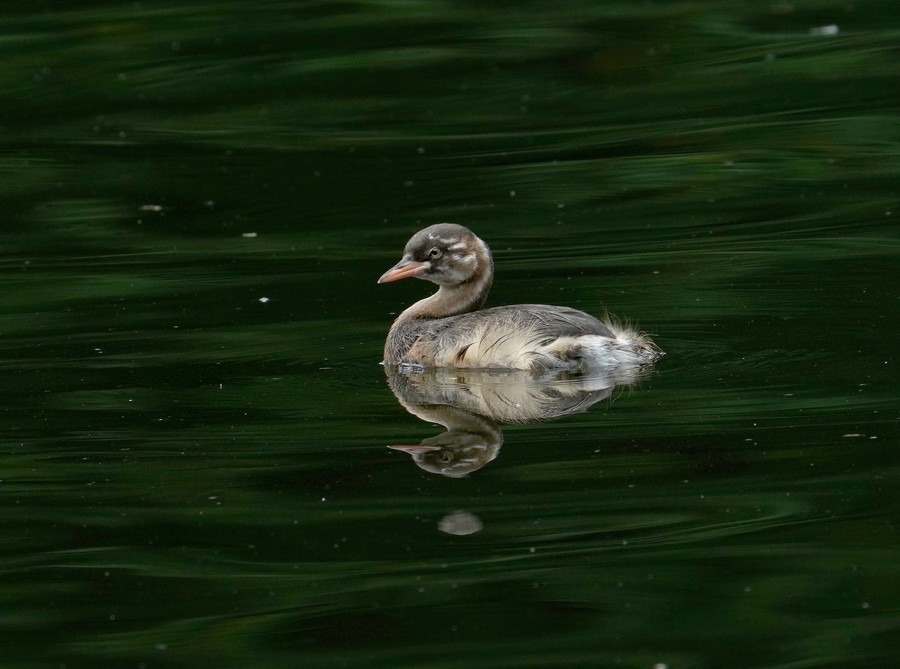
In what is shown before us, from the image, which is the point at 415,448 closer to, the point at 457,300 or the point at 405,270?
the point at 405,270

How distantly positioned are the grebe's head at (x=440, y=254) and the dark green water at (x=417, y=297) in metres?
0.45

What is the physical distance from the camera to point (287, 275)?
10.9 metres

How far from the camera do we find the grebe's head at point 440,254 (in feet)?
31.0

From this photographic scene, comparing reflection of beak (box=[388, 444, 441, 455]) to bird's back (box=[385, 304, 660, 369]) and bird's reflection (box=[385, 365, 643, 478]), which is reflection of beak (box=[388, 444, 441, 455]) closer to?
bird's reflection (box=[385, 365, 643, 478])

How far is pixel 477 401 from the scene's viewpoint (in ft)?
26.9

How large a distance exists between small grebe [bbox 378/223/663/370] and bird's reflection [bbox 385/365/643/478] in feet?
0.23

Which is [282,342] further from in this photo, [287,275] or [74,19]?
[74,19]

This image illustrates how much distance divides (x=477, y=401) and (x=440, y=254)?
1.47 metres

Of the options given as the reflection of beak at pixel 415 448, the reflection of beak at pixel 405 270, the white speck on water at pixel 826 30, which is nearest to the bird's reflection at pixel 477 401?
the reflection of beak at pixel 415 448

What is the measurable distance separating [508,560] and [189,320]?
→ 4.22 m

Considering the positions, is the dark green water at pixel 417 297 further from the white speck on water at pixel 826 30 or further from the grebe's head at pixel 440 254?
the grebe's head at pixel 440 254

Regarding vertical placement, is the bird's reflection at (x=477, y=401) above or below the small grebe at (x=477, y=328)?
below

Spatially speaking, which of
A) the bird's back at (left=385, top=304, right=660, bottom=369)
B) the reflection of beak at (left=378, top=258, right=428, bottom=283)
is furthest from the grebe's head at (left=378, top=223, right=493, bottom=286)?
the bird's back at (left=385, top=304, right=660, bottom=369)

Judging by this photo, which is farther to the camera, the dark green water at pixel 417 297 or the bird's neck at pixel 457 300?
the bird's neck at pixel 457 300
